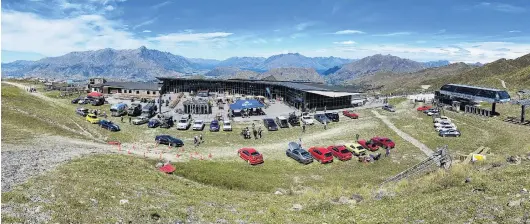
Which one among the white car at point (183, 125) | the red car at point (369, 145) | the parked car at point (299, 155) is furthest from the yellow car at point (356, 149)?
the white car at point (183, 125)

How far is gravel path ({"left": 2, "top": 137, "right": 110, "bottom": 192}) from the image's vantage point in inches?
1110

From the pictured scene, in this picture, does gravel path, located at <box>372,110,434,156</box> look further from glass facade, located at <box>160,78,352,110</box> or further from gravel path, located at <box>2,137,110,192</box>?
gravel path, located at <box>2,137,110,192</box>

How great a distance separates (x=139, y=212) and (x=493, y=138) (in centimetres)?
5902

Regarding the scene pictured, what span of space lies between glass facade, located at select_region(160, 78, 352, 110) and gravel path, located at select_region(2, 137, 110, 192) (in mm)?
56614

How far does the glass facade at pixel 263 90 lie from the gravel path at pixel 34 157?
186 ft

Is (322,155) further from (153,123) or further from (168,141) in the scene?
(153,123)

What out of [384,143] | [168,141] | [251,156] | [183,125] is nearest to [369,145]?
[384,143]

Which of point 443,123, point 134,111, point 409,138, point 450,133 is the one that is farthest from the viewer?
point 134,111

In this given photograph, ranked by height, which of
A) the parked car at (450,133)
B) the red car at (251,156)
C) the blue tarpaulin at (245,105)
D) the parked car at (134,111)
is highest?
the blue tarpaulin at (245,105)

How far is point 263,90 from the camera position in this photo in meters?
119

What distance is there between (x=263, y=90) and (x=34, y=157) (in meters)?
88.0

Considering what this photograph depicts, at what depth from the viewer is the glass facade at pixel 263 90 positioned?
90875 mm

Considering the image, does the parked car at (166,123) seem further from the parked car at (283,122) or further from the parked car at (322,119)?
the parked car at (322,119)

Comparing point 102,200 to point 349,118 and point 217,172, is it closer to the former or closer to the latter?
point 217,172
